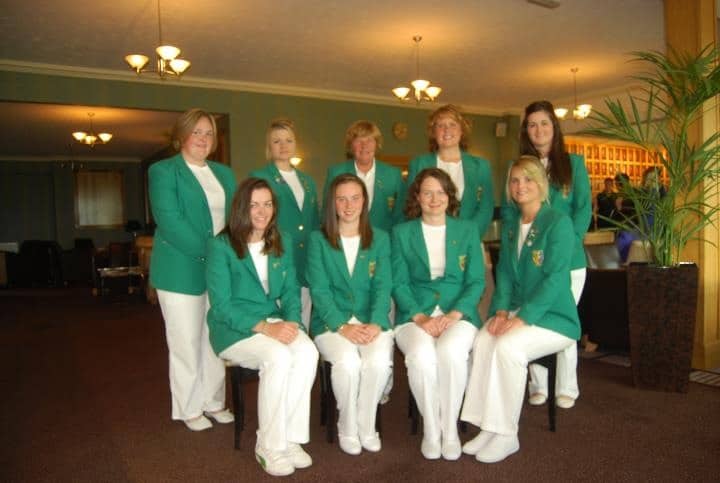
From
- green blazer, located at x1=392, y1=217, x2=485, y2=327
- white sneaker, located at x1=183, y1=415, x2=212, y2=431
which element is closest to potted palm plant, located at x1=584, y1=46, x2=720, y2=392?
green blazer, located at x1=392, y1=217, x2=485, y2=327

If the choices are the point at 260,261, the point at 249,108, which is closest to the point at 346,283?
the point at 260,261

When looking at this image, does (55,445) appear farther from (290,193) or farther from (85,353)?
(85,353)

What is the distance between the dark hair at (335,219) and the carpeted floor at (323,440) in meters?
0.90

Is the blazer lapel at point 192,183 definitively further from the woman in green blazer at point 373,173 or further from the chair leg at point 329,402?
the chair leg at point 329,402

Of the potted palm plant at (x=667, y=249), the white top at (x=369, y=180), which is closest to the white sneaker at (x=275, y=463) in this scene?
the white top at (x=369, y=180)

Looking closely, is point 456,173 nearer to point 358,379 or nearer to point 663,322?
point 358,379

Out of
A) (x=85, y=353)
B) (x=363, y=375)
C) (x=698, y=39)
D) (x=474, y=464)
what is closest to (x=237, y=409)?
(x=363, y=375)

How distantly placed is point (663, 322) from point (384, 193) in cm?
166

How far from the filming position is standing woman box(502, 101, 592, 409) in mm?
2902

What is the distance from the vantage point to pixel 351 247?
272cm

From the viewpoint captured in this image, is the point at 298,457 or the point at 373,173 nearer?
the point at 298,457

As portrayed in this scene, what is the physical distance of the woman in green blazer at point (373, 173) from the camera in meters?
3.06

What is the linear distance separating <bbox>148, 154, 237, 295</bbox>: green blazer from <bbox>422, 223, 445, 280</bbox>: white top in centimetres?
104

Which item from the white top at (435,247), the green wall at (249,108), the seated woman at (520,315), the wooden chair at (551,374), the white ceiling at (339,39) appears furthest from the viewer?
the green wall at (249,108)
